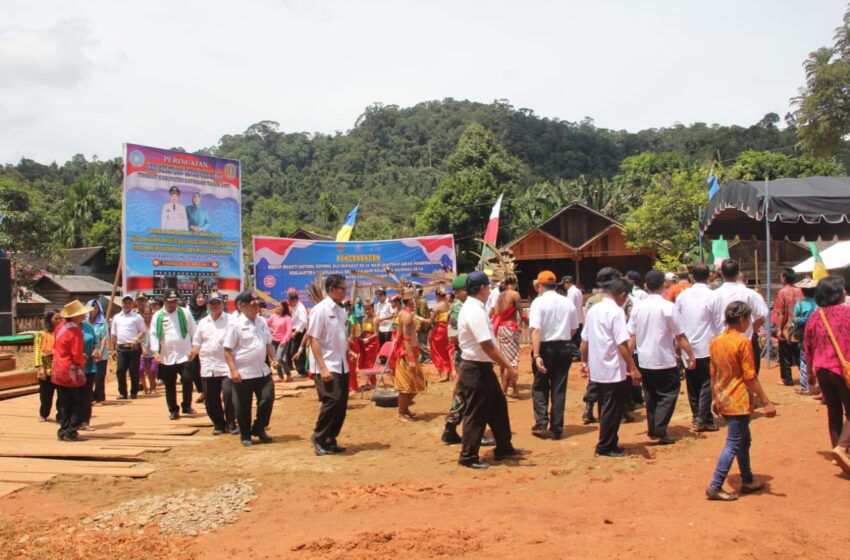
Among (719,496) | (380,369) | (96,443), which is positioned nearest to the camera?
(719,496)

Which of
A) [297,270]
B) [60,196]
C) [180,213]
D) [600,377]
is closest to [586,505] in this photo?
[600,377]

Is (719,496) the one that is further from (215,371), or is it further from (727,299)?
(215,371)

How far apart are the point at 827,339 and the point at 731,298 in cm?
179

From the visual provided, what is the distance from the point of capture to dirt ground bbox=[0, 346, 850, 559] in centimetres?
439

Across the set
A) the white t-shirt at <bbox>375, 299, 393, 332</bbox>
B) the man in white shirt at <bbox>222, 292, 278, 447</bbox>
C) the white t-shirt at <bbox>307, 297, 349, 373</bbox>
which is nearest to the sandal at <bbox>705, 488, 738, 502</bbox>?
the white t-shirt at <bbox>307, 297, 349, 373</bbox>

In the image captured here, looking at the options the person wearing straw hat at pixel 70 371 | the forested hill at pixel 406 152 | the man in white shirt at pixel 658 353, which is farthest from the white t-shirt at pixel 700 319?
the forested hill at pixel 406 152

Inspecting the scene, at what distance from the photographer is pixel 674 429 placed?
7398 millimetres

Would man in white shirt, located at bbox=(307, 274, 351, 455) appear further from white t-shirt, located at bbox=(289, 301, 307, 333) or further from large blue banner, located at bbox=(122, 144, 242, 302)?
large blue banner, located at bbox=(122, 144, 242, 302)

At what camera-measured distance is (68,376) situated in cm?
795

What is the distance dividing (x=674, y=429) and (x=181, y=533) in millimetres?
5026

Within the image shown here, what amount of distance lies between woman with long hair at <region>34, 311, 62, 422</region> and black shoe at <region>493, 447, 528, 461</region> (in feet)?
17.7

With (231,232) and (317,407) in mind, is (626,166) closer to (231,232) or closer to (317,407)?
(231,232)

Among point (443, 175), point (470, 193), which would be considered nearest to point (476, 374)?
point (470, 193)

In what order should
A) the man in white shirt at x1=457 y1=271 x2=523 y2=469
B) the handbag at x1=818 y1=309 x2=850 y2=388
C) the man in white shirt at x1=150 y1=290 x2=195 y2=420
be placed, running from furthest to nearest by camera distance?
the man in white shirt at x1=150 y1=290 x2=195 y2=420 → the man in white shirt at x1=457 y1=271 x2=523 y2=469 → the handbag at x1=818 y1=309 x2=850 y2=388
